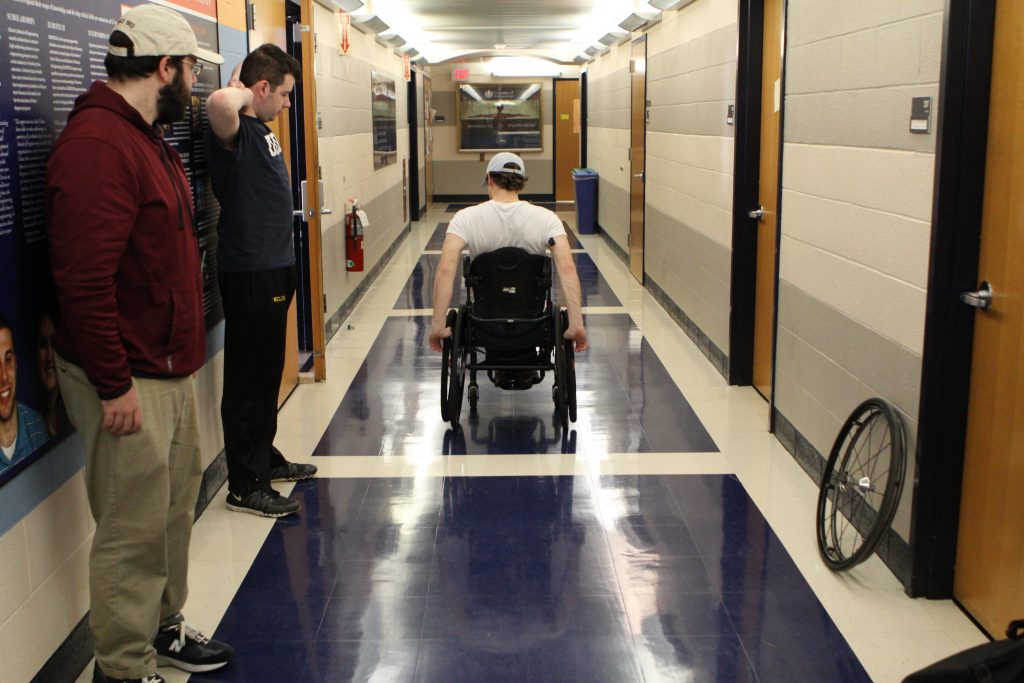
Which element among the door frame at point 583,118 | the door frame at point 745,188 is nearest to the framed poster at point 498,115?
the door frame at point 583,118

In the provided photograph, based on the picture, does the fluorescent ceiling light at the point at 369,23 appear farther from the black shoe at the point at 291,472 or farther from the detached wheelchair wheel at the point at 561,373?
the black shoe at the point at 291,472

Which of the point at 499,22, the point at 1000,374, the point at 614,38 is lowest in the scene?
the point at 1000,374

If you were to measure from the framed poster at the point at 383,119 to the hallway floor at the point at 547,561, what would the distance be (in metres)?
5.09

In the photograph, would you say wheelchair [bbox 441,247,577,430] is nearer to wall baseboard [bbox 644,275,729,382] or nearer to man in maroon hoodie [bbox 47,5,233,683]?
wall baseboard [bbox 644,275,729,382]

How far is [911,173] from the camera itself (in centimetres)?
315

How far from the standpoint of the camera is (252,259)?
367 centimetres

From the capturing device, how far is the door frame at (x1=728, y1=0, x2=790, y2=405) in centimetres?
554

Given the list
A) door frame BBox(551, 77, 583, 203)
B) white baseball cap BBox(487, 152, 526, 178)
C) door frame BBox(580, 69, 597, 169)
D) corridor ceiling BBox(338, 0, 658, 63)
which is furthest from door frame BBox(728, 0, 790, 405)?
door frame BBox(551, 77, 583, 203)

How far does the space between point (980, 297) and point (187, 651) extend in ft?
7.66

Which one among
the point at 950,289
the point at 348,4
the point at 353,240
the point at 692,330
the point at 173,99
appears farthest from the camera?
the point at 353,240

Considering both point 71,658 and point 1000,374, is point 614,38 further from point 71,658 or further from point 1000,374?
point 71,658

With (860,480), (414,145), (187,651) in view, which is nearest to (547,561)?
(860,480)

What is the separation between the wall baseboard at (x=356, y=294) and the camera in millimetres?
7062

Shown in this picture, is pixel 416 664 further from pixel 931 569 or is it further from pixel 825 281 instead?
pixel 825 281
